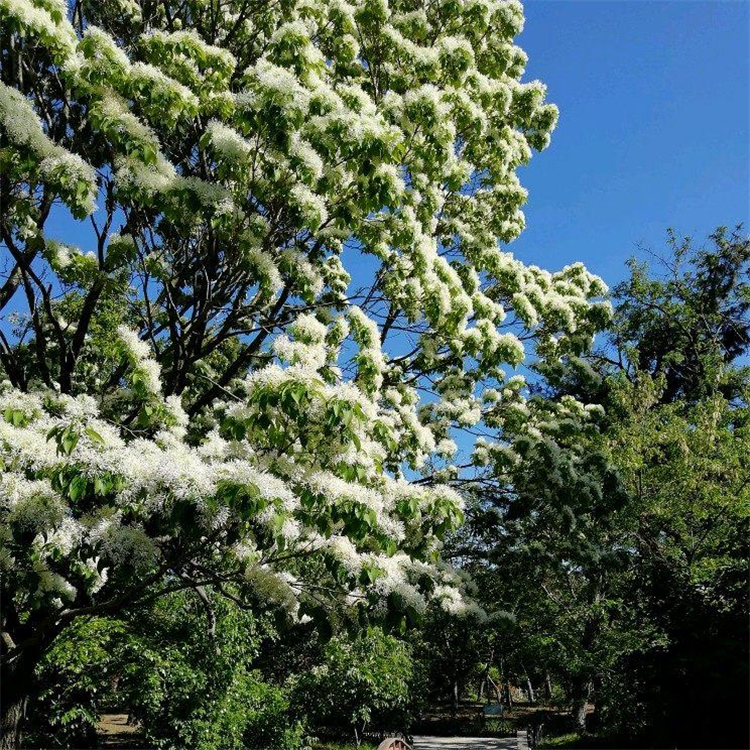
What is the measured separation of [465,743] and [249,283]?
781 inches

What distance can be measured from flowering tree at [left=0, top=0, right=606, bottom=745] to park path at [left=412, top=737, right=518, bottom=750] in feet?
46.4

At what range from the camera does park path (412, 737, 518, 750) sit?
774 inches

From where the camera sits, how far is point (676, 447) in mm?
11016

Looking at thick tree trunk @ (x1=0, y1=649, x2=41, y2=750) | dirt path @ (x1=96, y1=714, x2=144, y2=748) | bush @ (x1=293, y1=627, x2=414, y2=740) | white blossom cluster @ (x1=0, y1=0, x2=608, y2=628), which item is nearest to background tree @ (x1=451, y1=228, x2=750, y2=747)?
white blossom cluster @ (x1=0, y1=0, x2=608, y2=628)

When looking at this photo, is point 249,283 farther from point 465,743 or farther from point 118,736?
point 465,743

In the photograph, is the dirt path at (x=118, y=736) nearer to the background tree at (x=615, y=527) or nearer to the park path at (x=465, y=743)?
the background tree at (x=615, y=527)

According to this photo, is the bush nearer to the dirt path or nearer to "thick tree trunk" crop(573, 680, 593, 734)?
the dirt path

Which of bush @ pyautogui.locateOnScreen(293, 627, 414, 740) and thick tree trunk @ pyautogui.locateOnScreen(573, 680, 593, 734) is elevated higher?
bush @ pyautogui.locateOnScreen(293, 627, 414, 740)

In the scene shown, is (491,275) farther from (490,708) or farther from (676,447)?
(490,708)

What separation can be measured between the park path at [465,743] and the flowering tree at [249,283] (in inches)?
556

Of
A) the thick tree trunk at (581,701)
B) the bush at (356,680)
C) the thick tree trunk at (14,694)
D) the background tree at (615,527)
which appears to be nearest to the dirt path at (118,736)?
the bush at (356,680)

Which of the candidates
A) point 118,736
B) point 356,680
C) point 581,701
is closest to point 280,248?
point 356,680

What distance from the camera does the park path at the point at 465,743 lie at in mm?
19658

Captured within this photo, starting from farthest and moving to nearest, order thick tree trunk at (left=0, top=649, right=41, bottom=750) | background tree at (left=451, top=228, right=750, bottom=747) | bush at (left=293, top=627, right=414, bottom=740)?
bush at (left=293, top=627, right=414, bottom=740) < background tree at (left=451, top=228, right=750, bottom=747) < thick tree trunk at (left=0, top=649, right=41, bottom=750)
